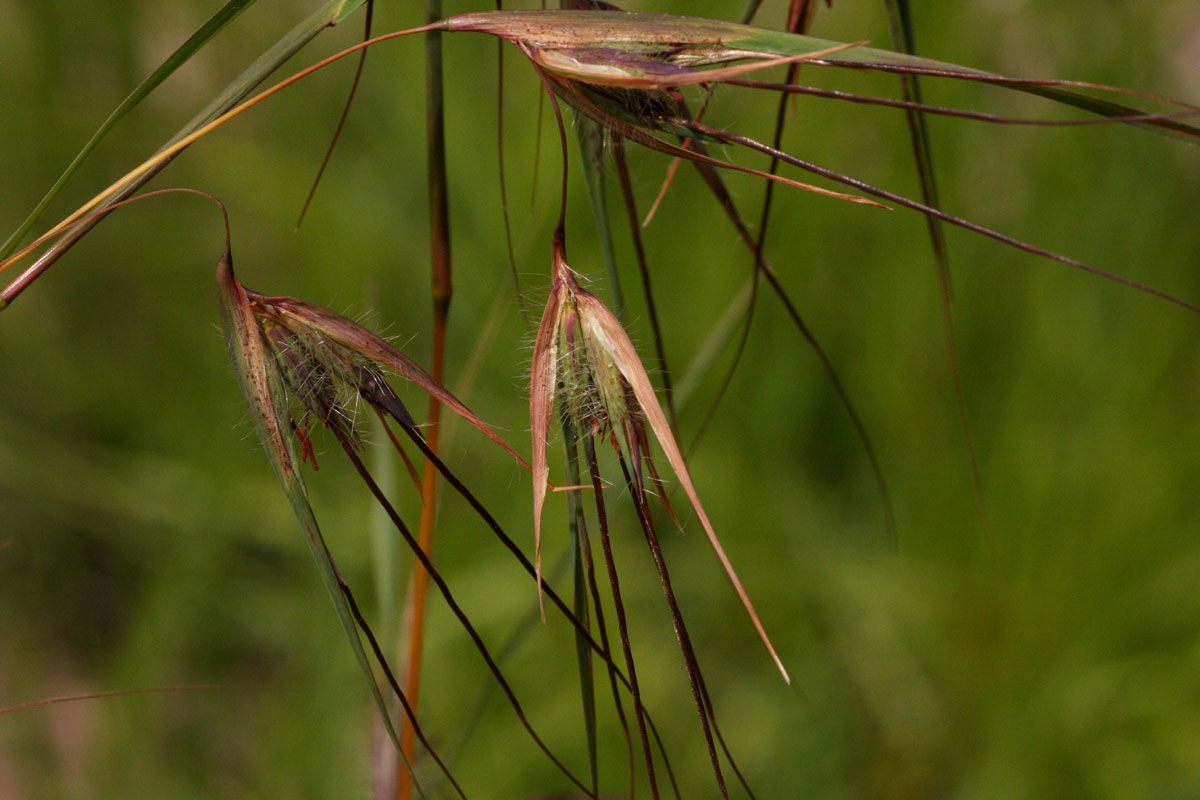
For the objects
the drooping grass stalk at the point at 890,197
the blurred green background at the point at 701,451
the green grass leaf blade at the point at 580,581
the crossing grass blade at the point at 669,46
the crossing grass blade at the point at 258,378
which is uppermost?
the crossing grass blade at the point at 669,46

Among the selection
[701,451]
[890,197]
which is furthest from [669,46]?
[701,451]

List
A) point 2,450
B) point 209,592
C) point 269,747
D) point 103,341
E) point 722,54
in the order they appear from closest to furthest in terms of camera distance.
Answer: point 722,54, point 269,747, point 209,592, point 2,450, point 103,341

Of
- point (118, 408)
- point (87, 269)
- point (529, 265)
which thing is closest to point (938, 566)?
point (529, 265)

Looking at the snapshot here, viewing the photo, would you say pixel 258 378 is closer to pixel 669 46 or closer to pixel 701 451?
pixel 669 46

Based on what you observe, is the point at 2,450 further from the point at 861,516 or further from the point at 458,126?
the point at 861,516

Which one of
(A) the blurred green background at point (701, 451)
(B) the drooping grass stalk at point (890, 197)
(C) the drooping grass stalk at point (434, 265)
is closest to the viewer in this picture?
(B) the drooping grass stalk at point (890, 197)

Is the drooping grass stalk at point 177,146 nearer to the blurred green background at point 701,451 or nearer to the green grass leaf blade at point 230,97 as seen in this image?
the green grass leaf blade at point 230,97

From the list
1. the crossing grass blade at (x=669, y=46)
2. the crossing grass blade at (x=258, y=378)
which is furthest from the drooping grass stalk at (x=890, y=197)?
the crossing grass blade at (x=258, y=378)

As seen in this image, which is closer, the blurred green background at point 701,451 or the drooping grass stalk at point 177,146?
the drooping grass stalk at point 177,146

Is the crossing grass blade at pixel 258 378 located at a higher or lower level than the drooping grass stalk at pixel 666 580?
A: higher
